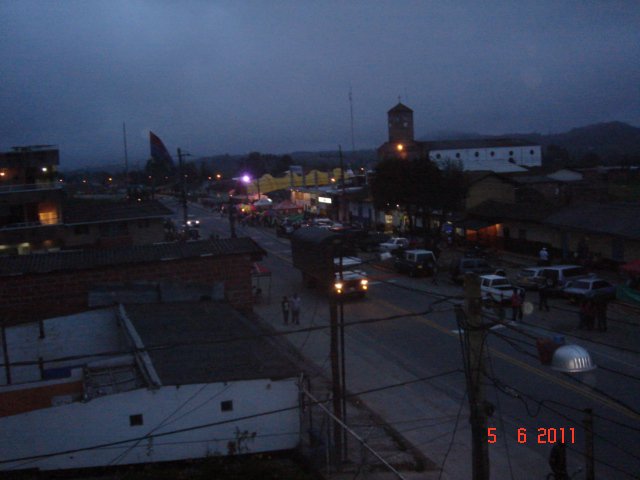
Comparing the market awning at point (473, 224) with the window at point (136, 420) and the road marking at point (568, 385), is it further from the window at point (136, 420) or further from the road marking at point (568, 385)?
the window at point (136, 420)

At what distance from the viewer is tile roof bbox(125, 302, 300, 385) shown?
14.0 meters

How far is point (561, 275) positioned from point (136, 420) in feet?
67.4

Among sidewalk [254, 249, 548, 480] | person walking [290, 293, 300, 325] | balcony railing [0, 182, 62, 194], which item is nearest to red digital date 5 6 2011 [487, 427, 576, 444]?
A: sidewalk [254, 249, 548, 480]

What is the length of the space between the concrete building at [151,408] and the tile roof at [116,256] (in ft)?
23.8

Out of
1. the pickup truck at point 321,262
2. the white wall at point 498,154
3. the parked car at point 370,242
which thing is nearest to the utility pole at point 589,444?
the pickup truck at point 321,262

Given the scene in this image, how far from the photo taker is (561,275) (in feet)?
Answer: 91.8

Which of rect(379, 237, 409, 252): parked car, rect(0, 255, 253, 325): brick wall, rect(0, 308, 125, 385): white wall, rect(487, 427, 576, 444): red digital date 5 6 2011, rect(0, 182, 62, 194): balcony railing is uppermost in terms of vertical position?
rect(0, 182, 62, 194): balcony railing

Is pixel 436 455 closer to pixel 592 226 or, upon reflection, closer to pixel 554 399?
pixel 554 399

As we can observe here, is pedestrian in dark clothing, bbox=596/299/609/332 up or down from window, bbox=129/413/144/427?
down

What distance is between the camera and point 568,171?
67.2m

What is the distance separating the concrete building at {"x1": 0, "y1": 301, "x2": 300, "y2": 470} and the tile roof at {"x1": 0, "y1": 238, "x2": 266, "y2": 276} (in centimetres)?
725

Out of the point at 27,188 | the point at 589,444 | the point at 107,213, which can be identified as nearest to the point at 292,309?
the point at 589,444

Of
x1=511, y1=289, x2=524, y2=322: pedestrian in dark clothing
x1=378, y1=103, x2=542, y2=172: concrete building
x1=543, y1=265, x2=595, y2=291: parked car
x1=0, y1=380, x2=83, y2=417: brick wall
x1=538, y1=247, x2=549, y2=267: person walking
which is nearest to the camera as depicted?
x1=0, y1=380, x2=83, y2=417: brick wall

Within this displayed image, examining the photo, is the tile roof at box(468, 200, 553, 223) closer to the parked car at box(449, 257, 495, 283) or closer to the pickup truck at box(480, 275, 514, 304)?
the parked car at box(449, 257, 495, 283)
